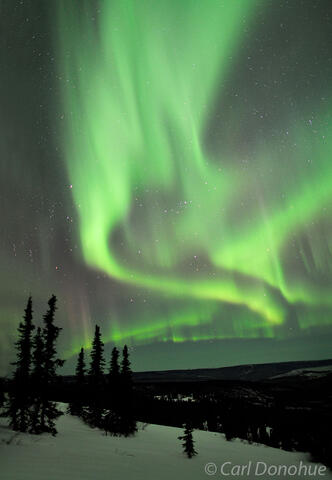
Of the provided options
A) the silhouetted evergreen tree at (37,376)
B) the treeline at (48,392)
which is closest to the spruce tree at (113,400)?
the treeline at (48,392)

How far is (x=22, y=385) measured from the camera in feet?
73.3

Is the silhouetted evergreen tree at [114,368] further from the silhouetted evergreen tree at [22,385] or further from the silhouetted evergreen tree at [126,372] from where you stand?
the silhouetted evergreen tree at [22,385]

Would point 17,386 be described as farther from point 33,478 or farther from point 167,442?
point 33,478

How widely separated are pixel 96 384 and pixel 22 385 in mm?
12726

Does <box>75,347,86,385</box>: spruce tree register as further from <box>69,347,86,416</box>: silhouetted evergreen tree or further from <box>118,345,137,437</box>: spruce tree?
<box>118,345,137,437</box>: spruce tree

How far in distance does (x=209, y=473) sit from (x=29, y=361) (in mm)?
15523

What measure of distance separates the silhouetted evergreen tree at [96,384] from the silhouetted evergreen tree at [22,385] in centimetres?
696

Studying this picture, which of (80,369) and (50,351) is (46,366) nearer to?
(50,351)

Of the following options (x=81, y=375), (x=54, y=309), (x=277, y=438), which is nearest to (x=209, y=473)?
(x=54, y=309)

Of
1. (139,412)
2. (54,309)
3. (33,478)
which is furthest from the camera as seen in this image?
(139,412)

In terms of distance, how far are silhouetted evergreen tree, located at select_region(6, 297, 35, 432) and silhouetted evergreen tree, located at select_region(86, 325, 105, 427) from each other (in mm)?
6957

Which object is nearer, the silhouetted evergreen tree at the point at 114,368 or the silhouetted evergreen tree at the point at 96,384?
the silhouetted evergreen tree at the point at 96,384

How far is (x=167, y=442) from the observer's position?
2497cm

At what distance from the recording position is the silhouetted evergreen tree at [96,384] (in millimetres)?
28141
